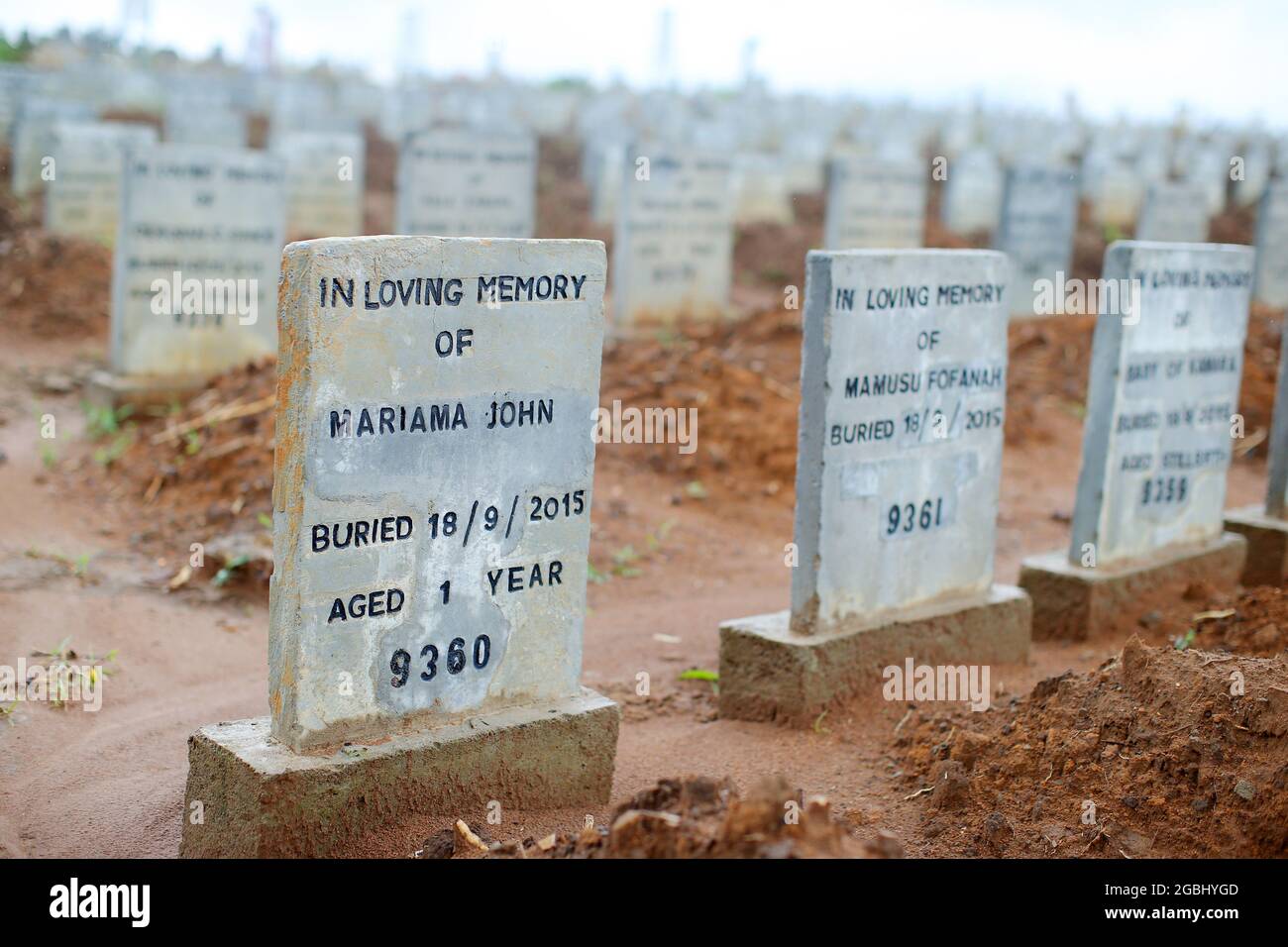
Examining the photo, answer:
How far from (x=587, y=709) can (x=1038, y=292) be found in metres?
12.4

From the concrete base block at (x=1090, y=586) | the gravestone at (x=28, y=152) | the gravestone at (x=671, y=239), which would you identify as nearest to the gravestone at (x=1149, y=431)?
the concrete base block at (x=1090, y=586)

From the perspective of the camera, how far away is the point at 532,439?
4055mm

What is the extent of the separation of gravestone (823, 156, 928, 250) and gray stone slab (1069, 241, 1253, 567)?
756 centimetres

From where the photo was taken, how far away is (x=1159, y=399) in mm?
6492

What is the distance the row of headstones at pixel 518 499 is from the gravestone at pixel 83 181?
1101cm

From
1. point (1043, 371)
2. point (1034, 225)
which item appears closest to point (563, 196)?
point (1034, 225)

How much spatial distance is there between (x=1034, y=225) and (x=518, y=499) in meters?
12.6

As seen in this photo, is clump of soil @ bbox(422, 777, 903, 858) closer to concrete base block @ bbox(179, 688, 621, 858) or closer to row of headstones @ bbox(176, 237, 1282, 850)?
concrete base block @ bbox(179, 688, 621, 858)

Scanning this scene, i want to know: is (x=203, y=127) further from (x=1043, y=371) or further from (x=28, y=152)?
(x=1043, y=371)

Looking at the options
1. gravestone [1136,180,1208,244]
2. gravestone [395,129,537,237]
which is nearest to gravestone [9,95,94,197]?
gravestone [395,129,537,237]

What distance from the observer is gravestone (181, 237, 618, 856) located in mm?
3605

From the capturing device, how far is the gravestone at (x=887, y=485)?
202 inches

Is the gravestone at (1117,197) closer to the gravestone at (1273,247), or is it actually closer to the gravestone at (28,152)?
the gravestone at (1273,247)
